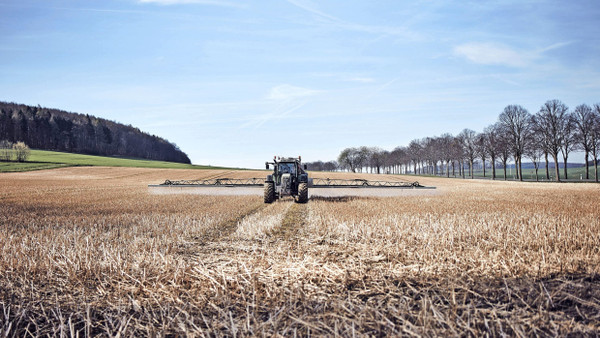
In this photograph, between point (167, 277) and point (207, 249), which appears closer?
point (167, 277)

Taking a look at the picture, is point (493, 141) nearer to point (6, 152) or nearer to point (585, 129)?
point (585, 129)

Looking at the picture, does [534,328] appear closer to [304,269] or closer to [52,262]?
[304,269]

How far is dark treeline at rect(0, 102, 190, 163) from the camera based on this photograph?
112m

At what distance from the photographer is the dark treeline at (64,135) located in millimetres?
111625

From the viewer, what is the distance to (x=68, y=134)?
391 feet

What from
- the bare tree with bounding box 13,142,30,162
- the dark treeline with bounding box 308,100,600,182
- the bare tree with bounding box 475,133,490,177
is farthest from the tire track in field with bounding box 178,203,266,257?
the bare tree with bounding box 13,142,30,162

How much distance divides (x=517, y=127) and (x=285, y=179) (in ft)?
171

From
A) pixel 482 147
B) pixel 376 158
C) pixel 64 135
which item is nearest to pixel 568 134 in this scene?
pixel 482 147

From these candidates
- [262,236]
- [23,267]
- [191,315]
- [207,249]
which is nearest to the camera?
[191,315]

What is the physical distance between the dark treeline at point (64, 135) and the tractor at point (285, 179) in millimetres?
128333

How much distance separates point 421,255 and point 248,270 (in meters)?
2.67

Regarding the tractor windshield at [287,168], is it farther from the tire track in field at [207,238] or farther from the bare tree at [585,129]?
the bare tree at [585,129]

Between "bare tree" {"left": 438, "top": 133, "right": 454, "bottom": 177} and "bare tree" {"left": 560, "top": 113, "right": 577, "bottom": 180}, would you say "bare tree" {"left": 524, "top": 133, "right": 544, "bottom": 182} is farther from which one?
"bare tree" {"left": 438, "top": 133, "right": 454, "bottom": 177}

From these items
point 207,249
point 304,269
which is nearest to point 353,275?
point 304,269
